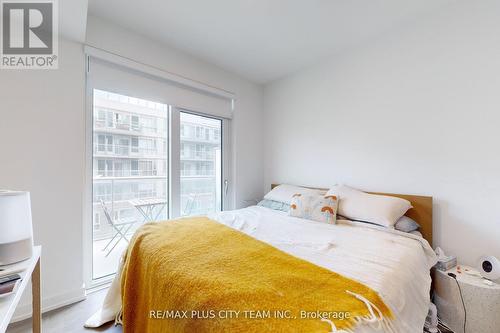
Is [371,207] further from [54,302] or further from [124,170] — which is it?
[54,302]

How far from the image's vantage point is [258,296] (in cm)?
82

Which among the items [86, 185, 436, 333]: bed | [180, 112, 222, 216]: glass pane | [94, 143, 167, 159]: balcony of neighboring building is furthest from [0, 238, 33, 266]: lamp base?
[180, 112, 222, 216]: glass pane

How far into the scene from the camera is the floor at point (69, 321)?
1.54 meters

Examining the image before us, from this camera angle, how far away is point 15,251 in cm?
105

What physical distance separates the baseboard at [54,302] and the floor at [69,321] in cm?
4

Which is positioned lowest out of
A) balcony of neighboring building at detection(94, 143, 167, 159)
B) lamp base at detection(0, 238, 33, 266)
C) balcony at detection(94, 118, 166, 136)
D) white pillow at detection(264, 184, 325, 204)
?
lamp base at detection(0, 238, 33, 266)

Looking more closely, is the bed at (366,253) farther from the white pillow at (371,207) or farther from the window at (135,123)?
the window at (135,123)

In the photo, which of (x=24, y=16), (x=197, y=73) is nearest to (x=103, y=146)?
(x=24, y=16)

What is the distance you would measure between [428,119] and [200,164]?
8.18ft

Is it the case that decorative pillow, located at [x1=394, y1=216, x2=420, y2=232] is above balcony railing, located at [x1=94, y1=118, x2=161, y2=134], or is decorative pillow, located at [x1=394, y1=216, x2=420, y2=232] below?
below

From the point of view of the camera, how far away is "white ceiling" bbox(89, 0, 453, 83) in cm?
179

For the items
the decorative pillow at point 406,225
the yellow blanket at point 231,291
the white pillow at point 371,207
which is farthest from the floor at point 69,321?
the decorative pillow at point 406,225

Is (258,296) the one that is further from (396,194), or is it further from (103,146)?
(103,146)

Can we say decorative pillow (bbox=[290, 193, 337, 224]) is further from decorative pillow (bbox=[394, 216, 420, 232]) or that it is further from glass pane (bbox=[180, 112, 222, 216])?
glass pane (bbox=[180, 112, 222, 216])
